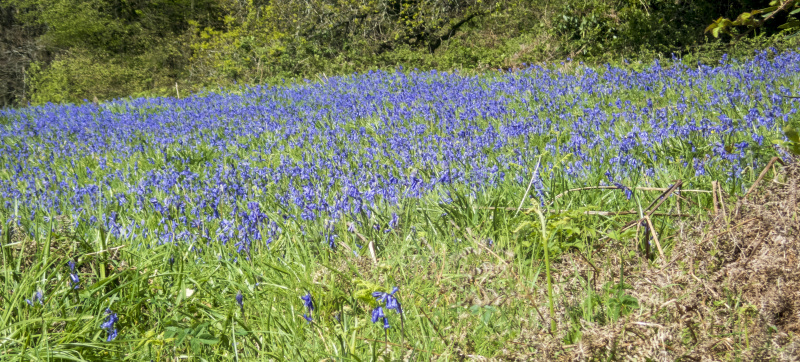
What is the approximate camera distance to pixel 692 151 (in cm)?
328

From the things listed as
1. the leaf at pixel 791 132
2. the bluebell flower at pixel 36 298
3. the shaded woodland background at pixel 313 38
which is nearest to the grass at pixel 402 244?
the bluebell flower at pixel 36 298

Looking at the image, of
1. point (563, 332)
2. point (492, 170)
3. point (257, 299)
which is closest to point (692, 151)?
point (492, 170)

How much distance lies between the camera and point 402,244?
2.57 m

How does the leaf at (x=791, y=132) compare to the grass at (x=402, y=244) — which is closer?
the leaf at (x=791, y=132)

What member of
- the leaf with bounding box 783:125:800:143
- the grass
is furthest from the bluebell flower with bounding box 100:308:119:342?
the leaf with bounding box 783:125:800:143

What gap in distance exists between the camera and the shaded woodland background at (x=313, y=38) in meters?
12.0

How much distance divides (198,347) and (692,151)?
9.38ft

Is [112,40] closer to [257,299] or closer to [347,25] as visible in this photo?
[347,25]

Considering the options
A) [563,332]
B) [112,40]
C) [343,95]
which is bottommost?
[112,40]

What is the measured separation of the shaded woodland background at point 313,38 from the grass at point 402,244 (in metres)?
3.55

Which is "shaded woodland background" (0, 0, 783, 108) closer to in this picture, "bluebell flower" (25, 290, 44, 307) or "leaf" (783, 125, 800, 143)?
"leaf" (783, 125, 800, 143)

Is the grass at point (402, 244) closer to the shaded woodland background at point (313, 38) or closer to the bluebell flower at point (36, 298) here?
the bluebell flower at point (36, 298)

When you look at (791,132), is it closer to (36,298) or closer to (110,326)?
(110,326)

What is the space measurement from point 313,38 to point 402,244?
17017 mm
